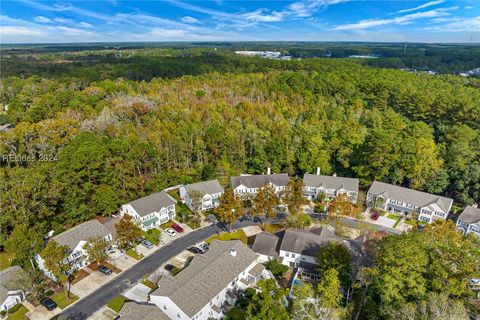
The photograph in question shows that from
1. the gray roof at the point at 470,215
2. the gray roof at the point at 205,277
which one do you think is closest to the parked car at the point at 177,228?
the gray roof at the point at 205,277

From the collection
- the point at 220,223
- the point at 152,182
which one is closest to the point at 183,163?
the point at 152,182

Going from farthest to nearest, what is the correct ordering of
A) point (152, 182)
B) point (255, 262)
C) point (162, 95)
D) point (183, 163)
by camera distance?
point (162, 95)
point (183, 163)
point (152, 182)
point (255, 262)

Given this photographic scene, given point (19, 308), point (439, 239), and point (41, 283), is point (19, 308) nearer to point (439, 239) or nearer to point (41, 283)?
point (41, 283)

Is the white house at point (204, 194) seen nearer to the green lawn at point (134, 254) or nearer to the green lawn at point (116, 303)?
the green lawn at point (134, 254)

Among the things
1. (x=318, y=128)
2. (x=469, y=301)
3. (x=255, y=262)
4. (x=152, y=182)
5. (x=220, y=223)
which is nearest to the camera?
(x=469, y=301)

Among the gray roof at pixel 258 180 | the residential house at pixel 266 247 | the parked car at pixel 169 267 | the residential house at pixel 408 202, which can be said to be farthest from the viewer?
the gray roof at pixel 258 180

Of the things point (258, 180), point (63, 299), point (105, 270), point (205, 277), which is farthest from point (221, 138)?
point (63, 299)

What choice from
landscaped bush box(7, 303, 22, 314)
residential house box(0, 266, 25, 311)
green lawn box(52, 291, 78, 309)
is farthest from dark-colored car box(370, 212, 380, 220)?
landscaped bush box(7, 303, 22, 314)
